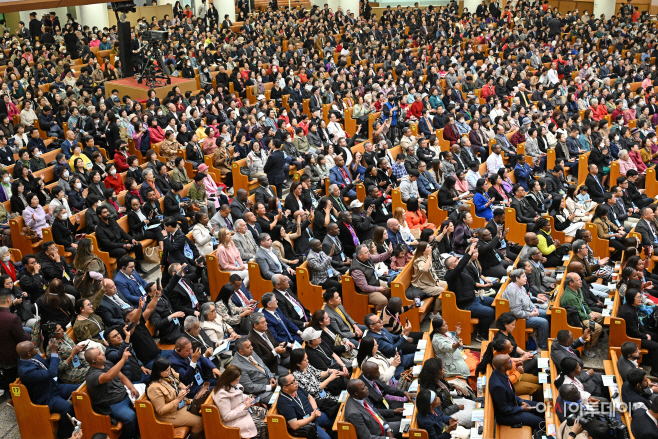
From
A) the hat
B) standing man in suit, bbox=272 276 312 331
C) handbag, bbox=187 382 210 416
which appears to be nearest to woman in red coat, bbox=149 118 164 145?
standing man in suit, bbox=272 276 312 331

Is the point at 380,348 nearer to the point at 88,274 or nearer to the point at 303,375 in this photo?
the point at 303,375

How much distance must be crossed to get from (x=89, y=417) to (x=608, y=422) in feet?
12.6

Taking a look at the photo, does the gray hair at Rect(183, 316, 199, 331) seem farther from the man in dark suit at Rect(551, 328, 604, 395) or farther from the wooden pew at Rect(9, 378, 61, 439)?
the man in dark suit at Rect(551, 328, 604, 395)

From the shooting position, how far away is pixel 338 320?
651 cm

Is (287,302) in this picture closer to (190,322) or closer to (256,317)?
(256,317)

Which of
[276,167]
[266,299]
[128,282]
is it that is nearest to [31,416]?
[128,282]

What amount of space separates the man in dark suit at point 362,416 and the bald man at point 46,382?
2288 mm

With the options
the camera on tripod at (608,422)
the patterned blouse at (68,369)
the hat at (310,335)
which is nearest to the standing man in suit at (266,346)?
the hat at (310,335)

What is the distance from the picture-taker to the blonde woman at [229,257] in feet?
24.8

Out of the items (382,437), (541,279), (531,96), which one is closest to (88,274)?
(382,437)

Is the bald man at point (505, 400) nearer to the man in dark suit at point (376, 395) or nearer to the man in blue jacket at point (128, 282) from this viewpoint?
the man in dark suit at point (376, 395)

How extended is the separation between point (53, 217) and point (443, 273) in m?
4.64

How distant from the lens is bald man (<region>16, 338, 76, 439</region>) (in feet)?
17.7

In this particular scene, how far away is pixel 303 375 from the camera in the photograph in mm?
5523
